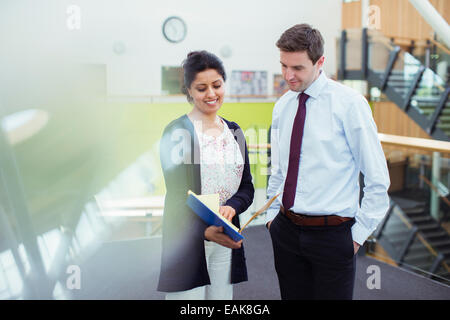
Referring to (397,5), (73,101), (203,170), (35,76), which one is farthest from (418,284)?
(397,5)

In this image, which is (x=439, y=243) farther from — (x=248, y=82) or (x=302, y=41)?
(x=302, y=41)

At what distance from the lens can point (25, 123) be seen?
4523 millimetres

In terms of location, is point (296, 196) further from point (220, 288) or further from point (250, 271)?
point (250, 271)

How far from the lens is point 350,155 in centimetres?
146

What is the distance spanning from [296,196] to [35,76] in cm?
397

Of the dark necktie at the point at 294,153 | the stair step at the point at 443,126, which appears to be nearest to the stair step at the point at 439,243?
the stair step at the point at 443,126

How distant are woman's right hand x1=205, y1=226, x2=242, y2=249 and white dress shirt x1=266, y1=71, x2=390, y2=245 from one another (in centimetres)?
30

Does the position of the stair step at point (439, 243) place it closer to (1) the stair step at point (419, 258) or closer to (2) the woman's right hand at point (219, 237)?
(1) the stair step at point (419, 258)

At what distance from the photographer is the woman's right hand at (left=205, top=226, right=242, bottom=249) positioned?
1352 mm

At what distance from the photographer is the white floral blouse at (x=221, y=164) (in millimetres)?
1465

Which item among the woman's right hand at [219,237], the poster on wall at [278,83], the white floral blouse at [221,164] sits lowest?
the woman's right hand at [219,237]

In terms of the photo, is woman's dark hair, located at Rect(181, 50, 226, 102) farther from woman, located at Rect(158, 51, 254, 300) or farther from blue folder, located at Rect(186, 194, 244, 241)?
blue folder, located at Rect(186, 194, 244, 241)

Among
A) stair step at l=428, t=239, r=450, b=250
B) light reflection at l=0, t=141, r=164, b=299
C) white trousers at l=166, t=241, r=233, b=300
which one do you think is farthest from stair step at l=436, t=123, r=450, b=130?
white trousers at l=166, t=241, r=233, b=300

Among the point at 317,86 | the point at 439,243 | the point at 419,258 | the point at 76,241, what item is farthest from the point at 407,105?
the point at 317,86
